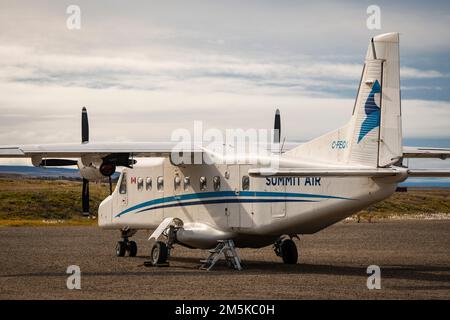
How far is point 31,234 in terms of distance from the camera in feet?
139

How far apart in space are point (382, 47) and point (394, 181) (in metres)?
3.34

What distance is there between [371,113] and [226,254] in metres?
6.17

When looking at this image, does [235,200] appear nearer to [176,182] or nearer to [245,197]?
[245,197]

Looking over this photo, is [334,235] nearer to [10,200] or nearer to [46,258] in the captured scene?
[46,258]

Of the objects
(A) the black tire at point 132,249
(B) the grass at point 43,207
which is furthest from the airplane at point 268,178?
(B) the grass at point 43,207

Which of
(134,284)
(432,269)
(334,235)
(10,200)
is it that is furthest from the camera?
(10,200)

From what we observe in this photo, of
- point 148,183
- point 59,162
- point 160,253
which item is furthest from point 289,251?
point 59,162

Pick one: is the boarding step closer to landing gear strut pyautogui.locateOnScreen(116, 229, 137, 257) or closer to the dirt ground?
the dirt ground

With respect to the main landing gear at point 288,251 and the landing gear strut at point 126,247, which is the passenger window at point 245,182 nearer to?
the main landing gear at point 288,251

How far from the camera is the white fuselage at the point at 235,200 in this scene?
21.9m

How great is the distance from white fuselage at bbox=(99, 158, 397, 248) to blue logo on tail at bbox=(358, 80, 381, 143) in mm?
1280

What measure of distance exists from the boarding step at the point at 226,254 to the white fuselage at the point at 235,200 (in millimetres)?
259

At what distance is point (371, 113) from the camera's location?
2105 cm
